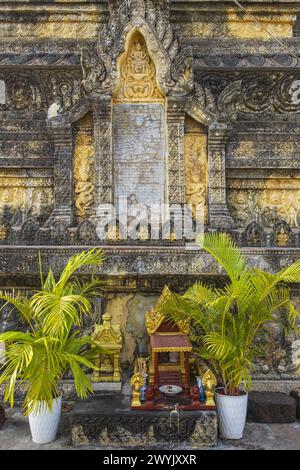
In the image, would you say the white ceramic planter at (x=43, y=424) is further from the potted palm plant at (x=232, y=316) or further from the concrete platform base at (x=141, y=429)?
the potted palm plant at (x=232, y=316)

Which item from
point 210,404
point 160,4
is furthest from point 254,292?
point 160,4

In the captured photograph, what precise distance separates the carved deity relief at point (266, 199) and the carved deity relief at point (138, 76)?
2.56 meters

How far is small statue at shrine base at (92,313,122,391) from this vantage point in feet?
20.4

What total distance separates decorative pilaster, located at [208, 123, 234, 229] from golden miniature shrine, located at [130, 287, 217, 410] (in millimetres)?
2934

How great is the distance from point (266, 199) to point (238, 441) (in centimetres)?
522

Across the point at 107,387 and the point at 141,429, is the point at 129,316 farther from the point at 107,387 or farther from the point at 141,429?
the point at 141,429

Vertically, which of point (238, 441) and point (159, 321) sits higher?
point (159, 321)

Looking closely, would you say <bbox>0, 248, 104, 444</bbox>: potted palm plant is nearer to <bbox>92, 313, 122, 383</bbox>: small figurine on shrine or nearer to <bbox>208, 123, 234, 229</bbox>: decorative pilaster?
<bbox>92, 313, 122, 383</bbox>: small figurine on shrine

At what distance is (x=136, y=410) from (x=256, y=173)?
5643 mm

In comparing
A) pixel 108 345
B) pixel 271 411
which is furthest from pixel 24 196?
pixel 271 411

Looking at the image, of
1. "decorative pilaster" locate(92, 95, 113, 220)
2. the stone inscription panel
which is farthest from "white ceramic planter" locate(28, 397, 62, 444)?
the stone inscription panel

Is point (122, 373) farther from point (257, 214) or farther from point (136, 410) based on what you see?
point (257, 214)

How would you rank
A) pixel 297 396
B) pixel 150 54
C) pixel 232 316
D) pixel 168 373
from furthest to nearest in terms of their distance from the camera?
1. pixel 150 54
2. pixel 297 396
3. pixel 168 373
4. pixel 232 316

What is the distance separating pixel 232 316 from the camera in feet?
18.7
